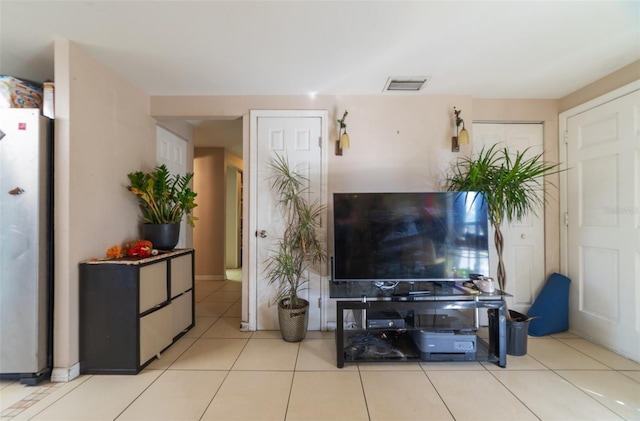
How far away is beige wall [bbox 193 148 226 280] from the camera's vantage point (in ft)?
14.5

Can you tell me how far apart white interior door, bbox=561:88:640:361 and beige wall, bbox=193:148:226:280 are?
4.58m

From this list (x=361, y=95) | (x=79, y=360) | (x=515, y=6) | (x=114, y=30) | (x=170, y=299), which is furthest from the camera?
(x=361, y=95)

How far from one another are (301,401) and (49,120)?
8.14 ft

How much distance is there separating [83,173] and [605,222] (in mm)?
4195

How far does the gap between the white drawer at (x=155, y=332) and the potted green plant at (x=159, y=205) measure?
596 millimetres

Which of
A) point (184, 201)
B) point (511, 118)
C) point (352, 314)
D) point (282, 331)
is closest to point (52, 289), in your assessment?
point (184, 201)

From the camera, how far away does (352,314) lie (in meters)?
2.45

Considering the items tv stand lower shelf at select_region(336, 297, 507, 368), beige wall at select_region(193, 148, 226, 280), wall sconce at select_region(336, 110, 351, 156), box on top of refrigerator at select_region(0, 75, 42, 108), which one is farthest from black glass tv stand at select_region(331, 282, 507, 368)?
beige wall at select_region(193, 148, 226, 280)

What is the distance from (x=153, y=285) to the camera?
1.98m

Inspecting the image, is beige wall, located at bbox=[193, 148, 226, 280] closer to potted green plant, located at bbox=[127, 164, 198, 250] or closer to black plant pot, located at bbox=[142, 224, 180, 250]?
potted green plant, located at bbox=[127, 164, 198, 250]

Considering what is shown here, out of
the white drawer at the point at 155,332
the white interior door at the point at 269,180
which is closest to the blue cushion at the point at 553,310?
the white interior door at the point at 269,180

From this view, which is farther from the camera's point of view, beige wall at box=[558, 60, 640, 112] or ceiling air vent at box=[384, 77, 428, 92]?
ceiling air vent at box=[384, 77, 428, 92]

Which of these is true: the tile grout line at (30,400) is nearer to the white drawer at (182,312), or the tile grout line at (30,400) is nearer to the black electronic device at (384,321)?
the white drawer at (182,312)

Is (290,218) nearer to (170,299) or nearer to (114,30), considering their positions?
(170,299)
